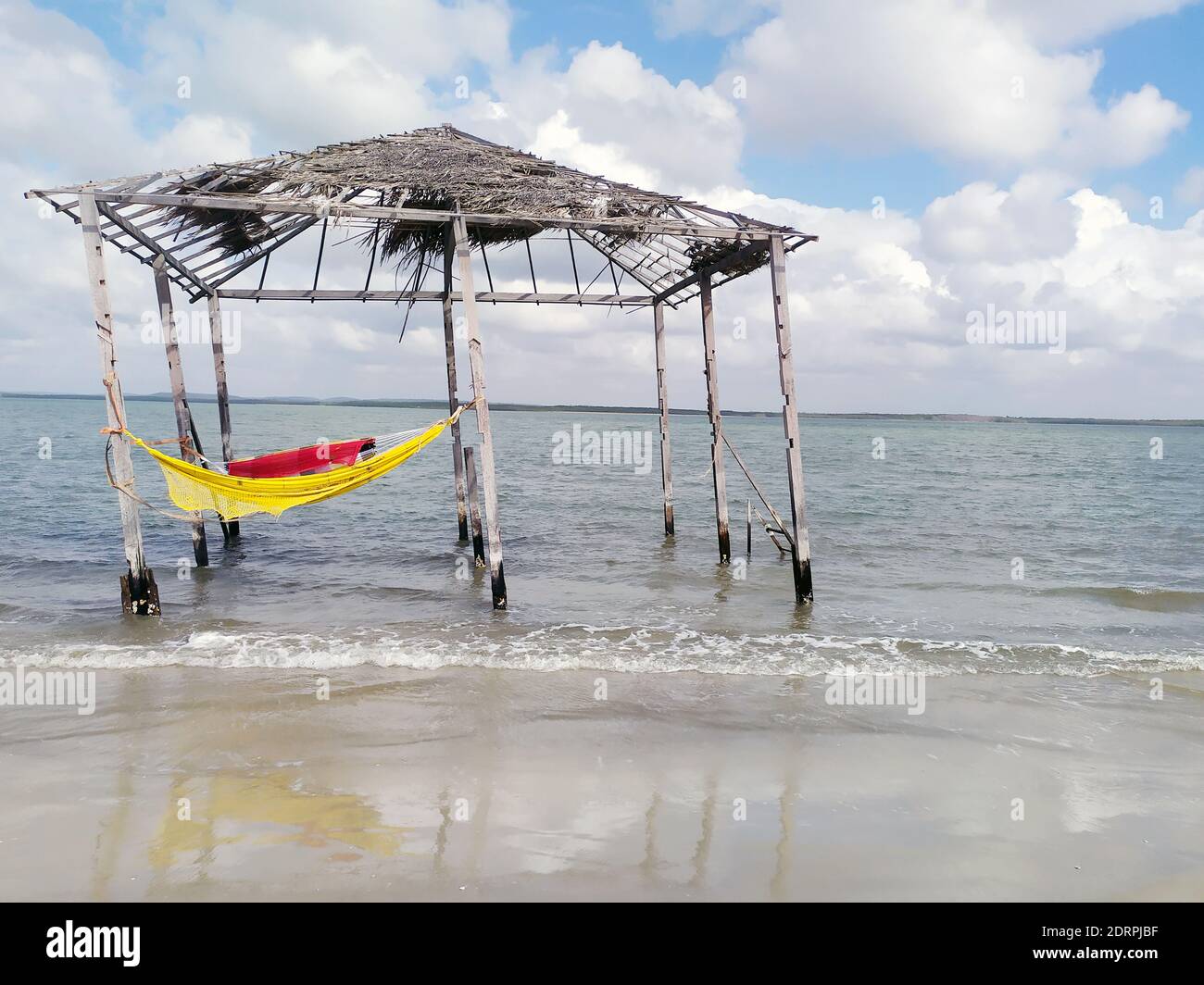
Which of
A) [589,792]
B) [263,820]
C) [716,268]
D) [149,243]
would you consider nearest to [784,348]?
[716,268]

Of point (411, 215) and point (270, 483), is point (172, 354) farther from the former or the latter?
point (411, 215)

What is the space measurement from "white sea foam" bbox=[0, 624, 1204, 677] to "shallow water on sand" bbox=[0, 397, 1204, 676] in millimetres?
38

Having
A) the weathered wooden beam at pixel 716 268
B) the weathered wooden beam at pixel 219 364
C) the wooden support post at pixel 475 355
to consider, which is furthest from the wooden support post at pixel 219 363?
the weathered wooden beam at pixel 716 268

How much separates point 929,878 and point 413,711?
4372 millimetres

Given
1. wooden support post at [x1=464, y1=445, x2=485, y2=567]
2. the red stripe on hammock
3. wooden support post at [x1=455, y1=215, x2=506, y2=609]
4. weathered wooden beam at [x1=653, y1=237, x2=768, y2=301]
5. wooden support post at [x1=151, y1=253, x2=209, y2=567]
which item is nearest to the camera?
wooden support post at [x1=455, y1=215, x2=506, y2=609]

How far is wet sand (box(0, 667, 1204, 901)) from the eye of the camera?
13.9 feet

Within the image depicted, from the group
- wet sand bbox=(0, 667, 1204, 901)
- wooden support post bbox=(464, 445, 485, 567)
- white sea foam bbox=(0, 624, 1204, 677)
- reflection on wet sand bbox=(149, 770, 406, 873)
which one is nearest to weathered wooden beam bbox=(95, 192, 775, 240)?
wooden support post bbox=(464, 445, 485, 567)

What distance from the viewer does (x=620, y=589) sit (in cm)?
1210

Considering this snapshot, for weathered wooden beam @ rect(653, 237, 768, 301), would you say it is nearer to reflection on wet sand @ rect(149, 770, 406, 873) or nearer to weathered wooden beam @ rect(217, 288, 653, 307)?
weathered wooden beam @ rect(217, 288, 653, 307)

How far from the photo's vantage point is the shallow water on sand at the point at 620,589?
28.7ft

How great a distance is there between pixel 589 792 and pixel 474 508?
8.45 meters
